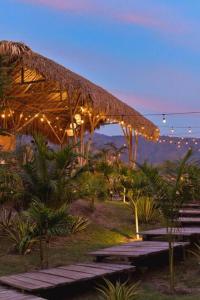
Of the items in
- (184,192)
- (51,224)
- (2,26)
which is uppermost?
(2,26)

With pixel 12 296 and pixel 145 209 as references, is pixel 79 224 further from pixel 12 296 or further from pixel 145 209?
pixel 12 296

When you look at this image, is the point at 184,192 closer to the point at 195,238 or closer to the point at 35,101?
the point at 195,238

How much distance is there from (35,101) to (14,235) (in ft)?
31.9

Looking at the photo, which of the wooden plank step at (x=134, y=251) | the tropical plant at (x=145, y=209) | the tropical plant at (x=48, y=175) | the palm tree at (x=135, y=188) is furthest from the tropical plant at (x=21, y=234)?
the tropical plant at (x=145, y=209)

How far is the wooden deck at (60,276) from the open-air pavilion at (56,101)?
16.3 ft

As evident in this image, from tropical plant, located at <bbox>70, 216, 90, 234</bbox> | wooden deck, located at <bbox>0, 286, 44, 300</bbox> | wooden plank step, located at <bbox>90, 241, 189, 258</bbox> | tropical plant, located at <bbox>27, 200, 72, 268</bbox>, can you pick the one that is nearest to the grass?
tropical plant, located at <bbox>70, 216, 90, 234</bbox>

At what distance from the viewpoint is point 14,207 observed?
371 inches

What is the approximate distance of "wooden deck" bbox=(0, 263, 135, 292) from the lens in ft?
18.1

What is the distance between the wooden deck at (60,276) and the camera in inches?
218

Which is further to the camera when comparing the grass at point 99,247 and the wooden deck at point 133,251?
the wooden deck at point 133,251

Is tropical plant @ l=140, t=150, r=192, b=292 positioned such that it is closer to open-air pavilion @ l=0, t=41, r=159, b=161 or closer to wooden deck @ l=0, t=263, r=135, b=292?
wooden deck @ l=0, t=263, r=135, b=292

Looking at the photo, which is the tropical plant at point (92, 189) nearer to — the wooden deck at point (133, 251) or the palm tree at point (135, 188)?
the palm tree at point (135, 188)

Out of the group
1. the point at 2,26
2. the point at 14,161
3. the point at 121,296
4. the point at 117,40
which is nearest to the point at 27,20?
the point at 117,40

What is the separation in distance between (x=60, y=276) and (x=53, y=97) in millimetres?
12123
